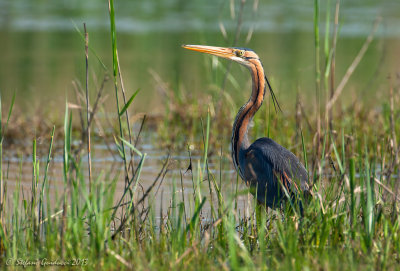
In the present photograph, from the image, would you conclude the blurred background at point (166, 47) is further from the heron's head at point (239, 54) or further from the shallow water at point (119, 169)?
the shallow water at point (119, 169)

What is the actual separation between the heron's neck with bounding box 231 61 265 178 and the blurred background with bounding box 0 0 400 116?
35 centimetres

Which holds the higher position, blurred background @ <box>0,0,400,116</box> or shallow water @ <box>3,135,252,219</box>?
blurred background @ <box>0,0,400,116</box>

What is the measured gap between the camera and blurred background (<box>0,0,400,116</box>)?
10.8 metres

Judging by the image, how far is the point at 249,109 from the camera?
5.16 meters

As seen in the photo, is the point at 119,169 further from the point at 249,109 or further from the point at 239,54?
the point at 239,54

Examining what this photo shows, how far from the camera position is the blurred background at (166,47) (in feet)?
35.4

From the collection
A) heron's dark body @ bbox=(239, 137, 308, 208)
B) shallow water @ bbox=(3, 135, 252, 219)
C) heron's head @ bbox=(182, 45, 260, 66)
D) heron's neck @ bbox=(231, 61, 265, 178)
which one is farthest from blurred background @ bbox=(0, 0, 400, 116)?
shallow water @ bbox=(3, 135, 252, 219)

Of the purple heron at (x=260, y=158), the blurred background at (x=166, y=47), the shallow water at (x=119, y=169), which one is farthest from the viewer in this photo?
the blurred background at (x=166, y=47)

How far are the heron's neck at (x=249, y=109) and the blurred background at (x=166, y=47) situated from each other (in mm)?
346

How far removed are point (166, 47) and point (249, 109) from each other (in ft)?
46.7

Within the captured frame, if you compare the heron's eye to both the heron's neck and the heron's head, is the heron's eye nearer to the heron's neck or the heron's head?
the heron's head

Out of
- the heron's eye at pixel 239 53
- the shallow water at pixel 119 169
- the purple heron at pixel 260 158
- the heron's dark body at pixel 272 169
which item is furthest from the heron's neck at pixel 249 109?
the shallow water at pixel 119 169

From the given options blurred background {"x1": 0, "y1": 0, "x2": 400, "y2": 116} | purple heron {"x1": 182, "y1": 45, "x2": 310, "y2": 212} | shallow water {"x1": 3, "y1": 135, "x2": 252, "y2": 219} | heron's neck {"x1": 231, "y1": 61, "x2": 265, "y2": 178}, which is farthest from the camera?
blurred background {"x1": 0, "y1": 0, "x2": 400, "y2": 116}

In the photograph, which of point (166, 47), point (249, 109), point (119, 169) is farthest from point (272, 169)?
point (166, 47)
